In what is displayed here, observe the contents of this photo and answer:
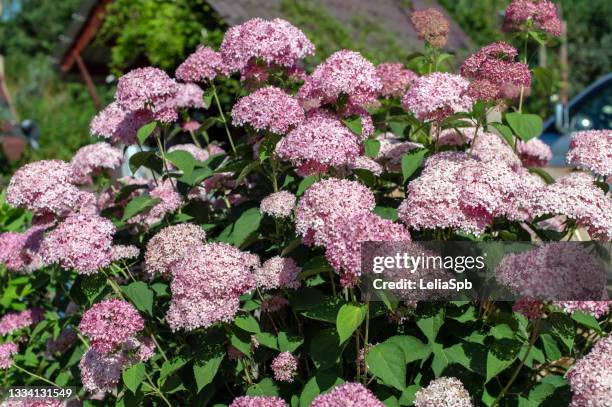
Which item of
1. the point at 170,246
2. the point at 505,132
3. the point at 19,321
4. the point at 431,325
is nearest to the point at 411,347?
the point at 431,325

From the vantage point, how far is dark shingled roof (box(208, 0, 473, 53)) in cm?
703

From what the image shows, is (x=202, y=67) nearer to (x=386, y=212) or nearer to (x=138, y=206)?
(x=138, y=206)

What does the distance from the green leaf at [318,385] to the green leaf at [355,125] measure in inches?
34.0

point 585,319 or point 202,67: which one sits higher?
point 202,67

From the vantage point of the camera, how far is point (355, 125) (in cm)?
253

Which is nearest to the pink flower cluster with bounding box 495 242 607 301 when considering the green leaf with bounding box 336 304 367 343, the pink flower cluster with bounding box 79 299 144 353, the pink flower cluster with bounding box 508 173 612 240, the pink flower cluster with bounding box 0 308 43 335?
the pink flower cluster with bounding box 508 173 612 240

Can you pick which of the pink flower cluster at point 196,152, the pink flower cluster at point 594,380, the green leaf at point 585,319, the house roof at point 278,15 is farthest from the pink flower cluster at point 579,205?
the house roof at point 278,15

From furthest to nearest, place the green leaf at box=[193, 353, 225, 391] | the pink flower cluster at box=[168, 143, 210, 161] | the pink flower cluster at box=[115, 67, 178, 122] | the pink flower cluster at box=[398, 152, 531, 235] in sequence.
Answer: the pink flower cluster at box=[168, 143, 210, 161] < the pink flower cluster at box=[115, 67, 178, 122] < the green leaf at box=[193, 353, 225, 391] < the pink flower cluster at box=[398, 152, 531, 235]

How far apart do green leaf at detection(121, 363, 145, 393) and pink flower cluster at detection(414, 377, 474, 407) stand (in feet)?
2.96

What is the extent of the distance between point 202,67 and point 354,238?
140cm

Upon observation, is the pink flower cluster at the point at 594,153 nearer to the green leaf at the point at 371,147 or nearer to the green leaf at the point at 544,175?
the green leaf at the point at 544,175

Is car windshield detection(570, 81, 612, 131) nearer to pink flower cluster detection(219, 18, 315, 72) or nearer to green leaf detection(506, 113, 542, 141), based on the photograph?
green leaf detection(506, 113, 542, 141)

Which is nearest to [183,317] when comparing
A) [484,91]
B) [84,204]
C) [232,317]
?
[232,317]

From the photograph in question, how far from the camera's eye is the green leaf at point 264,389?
7.42 ft
